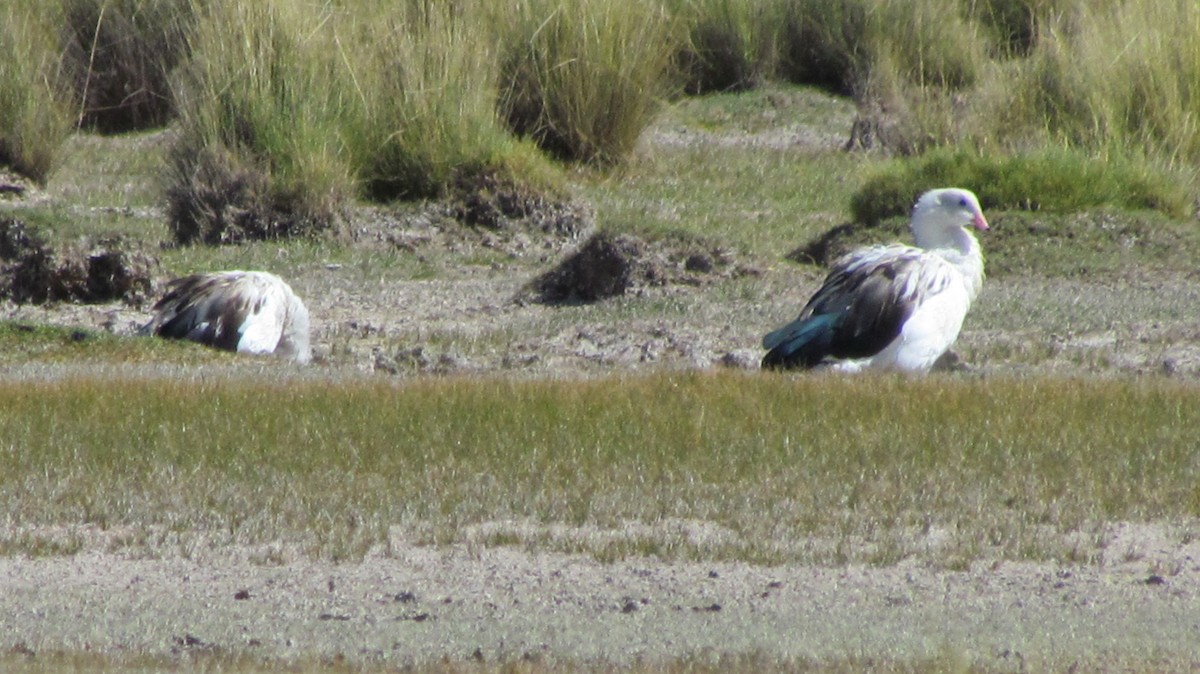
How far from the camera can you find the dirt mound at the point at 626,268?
14.7m

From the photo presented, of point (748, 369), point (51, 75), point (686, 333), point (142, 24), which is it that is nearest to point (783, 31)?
point (142, 24)

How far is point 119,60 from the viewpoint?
2319cm

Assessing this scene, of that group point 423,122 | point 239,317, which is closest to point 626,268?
point 239,317

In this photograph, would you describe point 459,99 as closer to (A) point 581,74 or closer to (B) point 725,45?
(A) point 581,74

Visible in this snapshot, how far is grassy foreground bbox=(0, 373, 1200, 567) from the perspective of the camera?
7484mm

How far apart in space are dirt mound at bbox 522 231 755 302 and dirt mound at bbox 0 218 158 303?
9.75 feet

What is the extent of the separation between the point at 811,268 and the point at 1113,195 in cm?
297

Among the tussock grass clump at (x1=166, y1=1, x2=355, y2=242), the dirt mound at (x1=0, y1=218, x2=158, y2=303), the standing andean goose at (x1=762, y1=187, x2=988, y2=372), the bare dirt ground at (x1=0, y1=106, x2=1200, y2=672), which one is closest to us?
the bare dirt ground at (x1=0, y1=106, x2=1200, y2=672)

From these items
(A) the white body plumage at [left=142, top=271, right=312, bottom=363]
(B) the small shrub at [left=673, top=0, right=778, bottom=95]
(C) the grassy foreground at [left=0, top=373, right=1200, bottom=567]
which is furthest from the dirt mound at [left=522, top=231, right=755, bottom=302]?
(B) the small shrub at [left=673, top=0, right=778, bottom=95]

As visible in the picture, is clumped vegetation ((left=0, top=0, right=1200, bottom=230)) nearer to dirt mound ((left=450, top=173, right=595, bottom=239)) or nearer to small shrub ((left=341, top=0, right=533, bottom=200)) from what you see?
A: small shrub ((left=341, top=0, right=533, bottom=200))

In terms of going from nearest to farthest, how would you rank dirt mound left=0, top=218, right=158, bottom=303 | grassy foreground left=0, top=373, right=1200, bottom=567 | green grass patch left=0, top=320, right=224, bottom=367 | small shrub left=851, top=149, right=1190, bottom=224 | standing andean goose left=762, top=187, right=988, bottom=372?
grassy foreground left=0, top=373, right=1200, bottom=567
standing andean goose left=762, top=187, right=988, bottom=372
green grass patch left=0, top=320, right=224, bottom=367
dirt mound left=0, top=218, right=158, bottom=303
small shrub left=851, top=149, right=1190, bottom=224

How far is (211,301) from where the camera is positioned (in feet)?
41.2

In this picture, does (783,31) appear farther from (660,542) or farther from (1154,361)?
(660,542)

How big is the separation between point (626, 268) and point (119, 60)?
35.2ft
